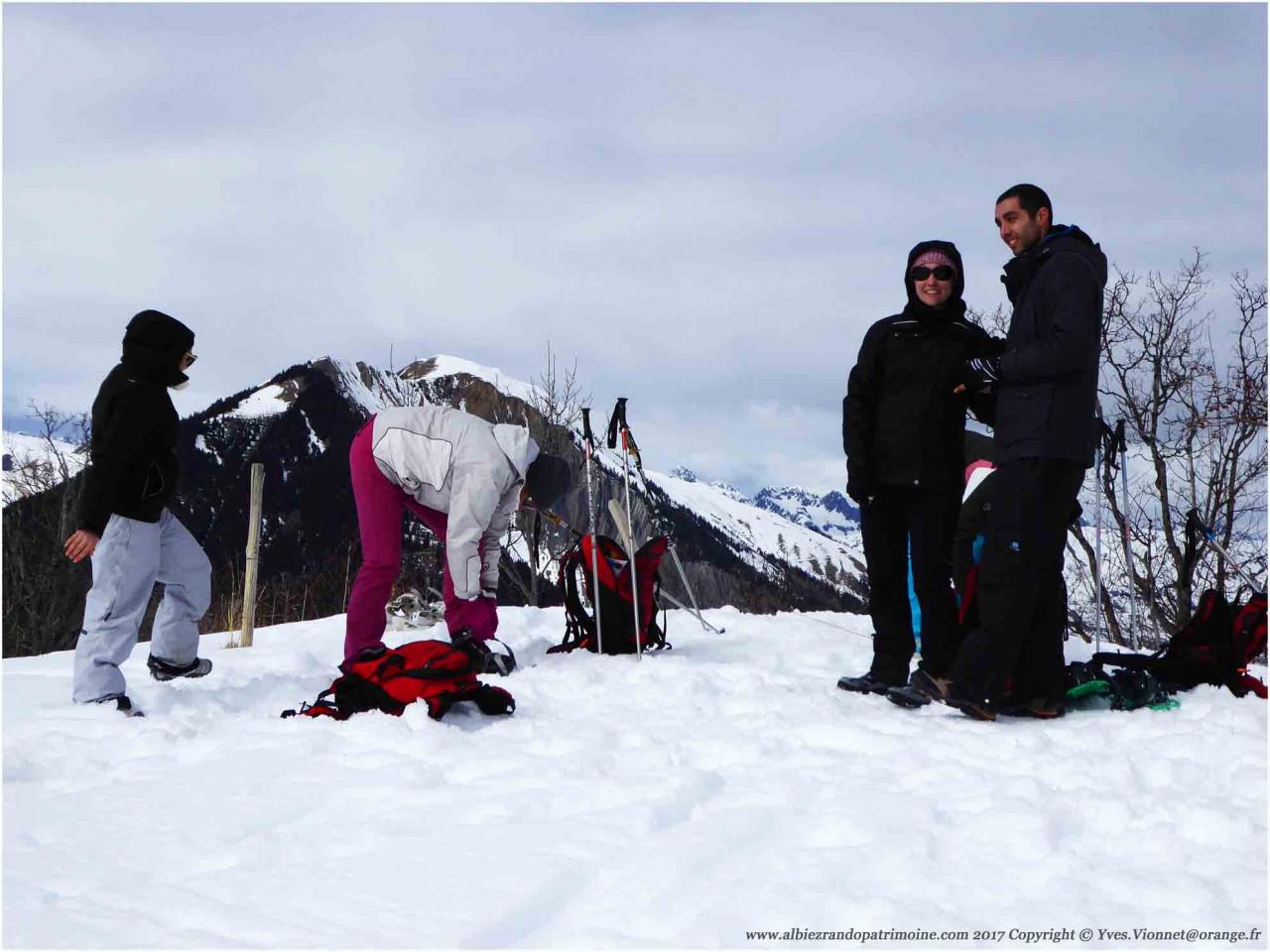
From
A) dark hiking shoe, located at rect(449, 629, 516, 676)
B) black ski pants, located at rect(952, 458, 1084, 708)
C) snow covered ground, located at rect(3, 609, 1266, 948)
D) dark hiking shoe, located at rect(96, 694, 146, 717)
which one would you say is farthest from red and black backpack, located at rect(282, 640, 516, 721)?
black ski pants, located at rect(952, 458, 1084, 708)

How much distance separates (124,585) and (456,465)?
62.1 inches

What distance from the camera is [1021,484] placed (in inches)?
153

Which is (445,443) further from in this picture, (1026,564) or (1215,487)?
(1215,487)

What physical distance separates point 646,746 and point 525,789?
61 cm

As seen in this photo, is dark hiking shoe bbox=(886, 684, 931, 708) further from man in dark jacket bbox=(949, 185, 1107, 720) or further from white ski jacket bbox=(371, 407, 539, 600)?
white ski jacket bbox=(371, 407, 539, 600)

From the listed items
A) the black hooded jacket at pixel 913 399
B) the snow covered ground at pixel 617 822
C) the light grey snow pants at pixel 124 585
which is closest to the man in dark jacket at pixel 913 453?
the black hooded jacket at pixel 913 399

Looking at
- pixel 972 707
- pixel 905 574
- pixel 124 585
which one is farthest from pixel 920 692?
pixel 124 585

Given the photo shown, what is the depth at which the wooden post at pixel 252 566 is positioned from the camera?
671 centimetres

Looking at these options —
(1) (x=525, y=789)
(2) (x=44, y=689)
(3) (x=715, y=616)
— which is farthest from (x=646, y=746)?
(3) (x=715, y=616)

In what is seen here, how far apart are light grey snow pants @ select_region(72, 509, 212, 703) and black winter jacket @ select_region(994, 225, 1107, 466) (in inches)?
137

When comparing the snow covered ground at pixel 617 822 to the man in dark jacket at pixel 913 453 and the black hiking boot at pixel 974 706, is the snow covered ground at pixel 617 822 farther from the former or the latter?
the man in dark jacket at pixel 913 453

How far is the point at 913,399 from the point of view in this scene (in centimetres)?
438

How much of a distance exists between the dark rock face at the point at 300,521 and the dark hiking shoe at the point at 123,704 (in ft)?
8.17

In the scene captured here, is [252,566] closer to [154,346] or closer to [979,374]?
[154,346]
